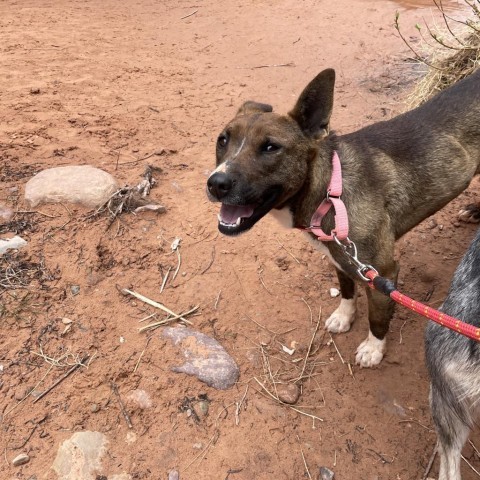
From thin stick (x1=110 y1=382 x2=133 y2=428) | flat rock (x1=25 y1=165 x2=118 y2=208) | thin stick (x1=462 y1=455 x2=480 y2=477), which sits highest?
flat rock (x1=25 y1=165 x2=118 y2=208)

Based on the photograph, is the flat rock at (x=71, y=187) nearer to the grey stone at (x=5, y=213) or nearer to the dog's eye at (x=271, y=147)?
the grey stone at (x=5, y=213)

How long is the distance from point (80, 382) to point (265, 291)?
5.40ft

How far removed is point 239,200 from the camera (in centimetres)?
267

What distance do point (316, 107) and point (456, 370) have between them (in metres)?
1.76

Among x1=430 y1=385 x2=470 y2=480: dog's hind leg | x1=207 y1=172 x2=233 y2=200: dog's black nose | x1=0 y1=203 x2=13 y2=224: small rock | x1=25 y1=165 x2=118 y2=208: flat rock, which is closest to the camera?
x1=430 y1=385 x2=470 y2=480: dog's hind leg

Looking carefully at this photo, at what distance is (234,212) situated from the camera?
2.85 metres

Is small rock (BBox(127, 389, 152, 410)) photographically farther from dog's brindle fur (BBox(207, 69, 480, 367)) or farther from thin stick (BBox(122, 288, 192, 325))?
dog's brindle fur (BBox(207, 69, 480, 367))

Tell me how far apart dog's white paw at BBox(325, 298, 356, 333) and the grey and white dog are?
4.84ft

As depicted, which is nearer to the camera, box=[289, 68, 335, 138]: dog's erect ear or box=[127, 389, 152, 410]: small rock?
box=[289, 68, 335, 138]: dog's erect ear

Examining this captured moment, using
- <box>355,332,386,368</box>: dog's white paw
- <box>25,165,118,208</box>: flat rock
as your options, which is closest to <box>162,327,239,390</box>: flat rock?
<box>355,332,386,368</box>: dog's white paw

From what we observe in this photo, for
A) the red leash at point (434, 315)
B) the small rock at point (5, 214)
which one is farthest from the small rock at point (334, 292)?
the small rock at point (5, 214)

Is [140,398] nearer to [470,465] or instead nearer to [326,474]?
[326,474]

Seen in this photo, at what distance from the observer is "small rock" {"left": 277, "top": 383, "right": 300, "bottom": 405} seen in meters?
3.19

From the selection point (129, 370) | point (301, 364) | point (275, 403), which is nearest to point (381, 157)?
point (301, 364)
